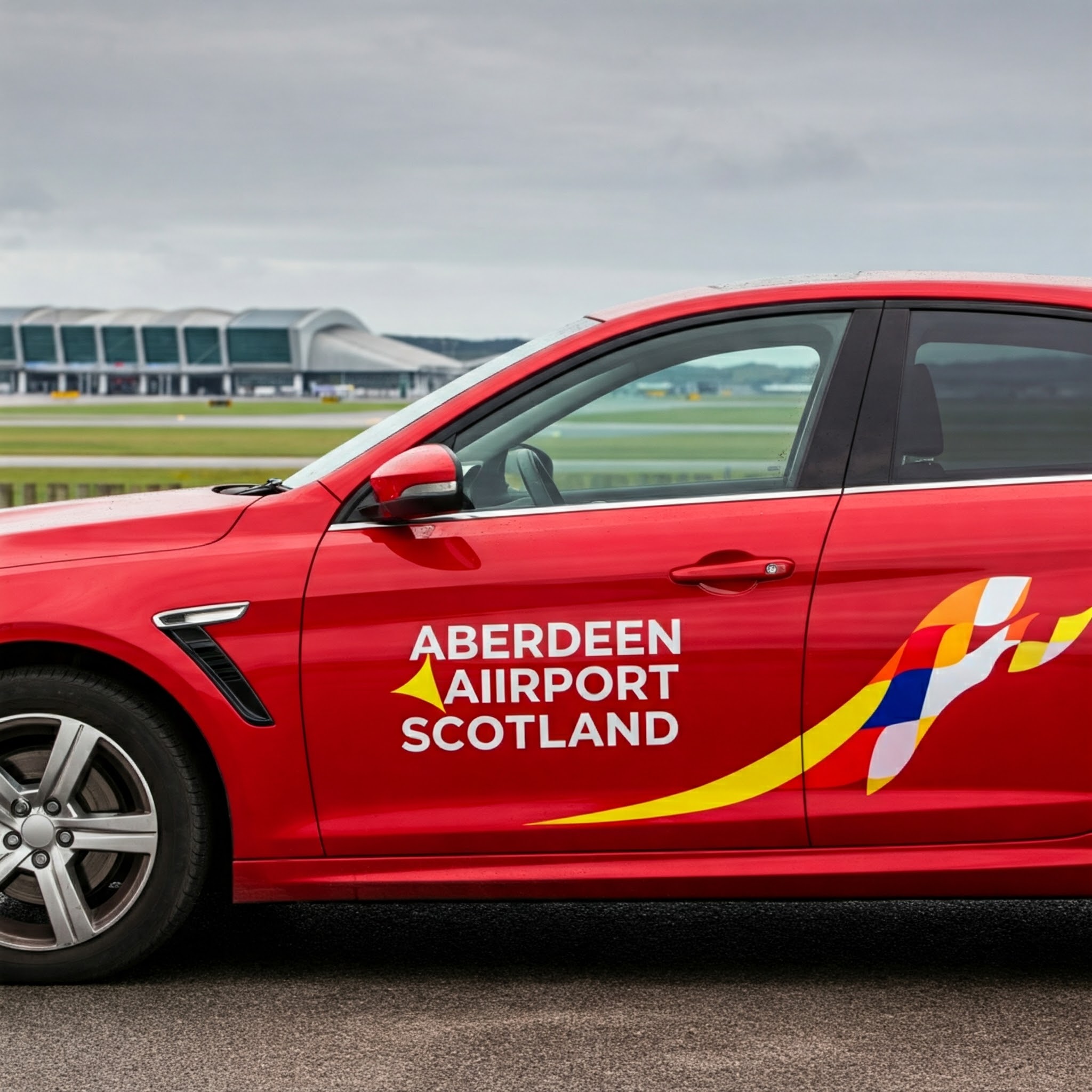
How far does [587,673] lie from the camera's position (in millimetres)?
3656

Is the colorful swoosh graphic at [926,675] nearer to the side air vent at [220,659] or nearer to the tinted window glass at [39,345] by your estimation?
the side air vent at [220,659]

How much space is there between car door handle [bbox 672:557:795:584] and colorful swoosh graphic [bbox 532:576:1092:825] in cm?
31

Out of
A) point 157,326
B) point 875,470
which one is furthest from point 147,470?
point 157,326

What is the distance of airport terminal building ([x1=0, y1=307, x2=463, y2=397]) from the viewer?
6491 inches

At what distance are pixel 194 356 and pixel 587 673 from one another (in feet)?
554

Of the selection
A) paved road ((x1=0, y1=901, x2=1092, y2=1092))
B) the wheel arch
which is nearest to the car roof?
the wheel arch

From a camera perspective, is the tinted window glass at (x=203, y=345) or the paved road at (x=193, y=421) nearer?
the paved road at (x=193, y=421)

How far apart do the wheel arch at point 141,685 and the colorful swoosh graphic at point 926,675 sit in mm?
1120

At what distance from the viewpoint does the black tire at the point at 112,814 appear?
3.78 meters

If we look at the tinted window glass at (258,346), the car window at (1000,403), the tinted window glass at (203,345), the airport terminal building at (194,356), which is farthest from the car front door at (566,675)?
the tinted window glass at (258,346)

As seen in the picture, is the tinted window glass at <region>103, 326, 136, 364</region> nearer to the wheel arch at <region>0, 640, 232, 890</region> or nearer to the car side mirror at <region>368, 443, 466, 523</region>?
the wheel arch at <region>0, 640, 232, 890</region>

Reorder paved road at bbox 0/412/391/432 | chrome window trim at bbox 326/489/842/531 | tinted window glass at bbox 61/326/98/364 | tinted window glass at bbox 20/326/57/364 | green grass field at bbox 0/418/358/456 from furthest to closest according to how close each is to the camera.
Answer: tinted window glass at bbox 20/326/57/364
tinted window glass at bbox 61/326/98/364
paved road at bbox 0/412/391/432
green grass field at bbox 0/418/358/456
chrome window trim at bbox 326/489/842/531

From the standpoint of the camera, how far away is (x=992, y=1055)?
11.3 feet

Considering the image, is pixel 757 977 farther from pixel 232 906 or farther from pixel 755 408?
pixel 755 408
